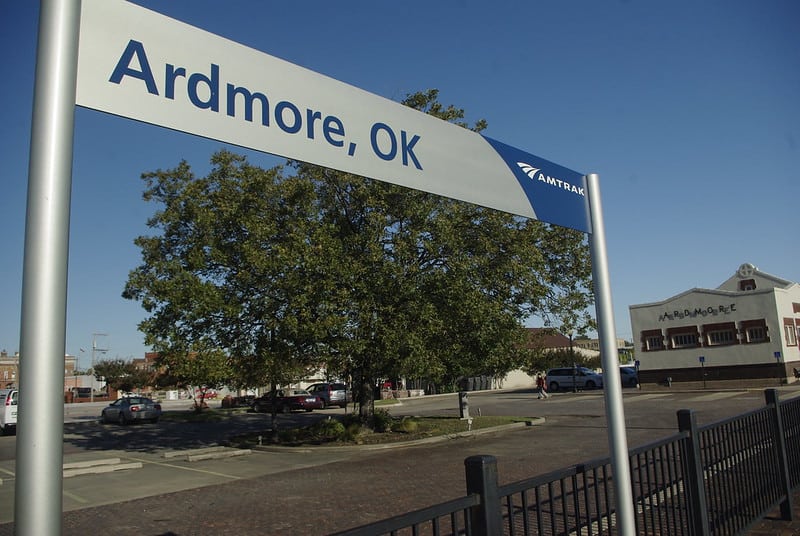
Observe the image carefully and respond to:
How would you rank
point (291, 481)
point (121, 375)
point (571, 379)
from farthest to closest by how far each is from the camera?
point (121, 375) → point (571, 379) → point (291, 481)

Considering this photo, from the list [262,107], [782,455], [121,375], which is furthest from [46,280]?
[121,375]

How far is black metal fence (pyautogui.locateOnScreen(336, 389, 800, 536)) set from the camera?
9.36 feet

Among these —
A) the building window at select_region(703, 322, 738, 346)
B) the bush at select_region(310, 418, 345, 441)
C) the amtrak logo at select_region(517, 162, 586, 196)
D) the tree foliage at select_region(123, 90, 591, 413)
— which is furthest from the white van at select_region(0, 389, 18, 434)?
the building window at select_region(703, 322, 738, 346)

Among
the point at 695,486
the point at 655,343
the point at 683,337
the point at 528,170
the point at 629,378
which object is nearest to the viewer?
the point at 528,170

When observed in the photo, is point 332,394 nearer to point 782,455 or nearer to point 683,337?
point 683,337

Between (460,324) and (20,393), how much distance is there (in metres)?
14.8

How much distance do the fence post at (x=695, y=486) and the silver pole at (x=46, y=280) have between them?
4.74 m

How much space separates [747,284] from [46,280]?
46176 mm

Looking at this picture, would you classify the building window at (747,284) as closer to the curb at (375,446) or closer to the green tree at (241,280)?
the curb at (375,446)

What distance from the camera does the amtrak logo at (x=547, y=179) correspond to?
3576 millimetres

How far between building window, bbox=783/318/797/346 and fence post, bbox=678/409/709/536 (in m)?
37.2

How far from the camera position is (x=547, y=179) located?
3713 mm

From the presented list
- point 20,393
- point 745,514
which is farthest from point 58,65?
point 745,514

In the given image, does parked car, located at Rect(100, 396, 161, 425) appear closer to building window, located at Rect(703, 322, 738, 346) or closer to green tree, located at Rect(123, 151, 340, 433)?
green tree, located at Rect(123, 151, 340, 433)
